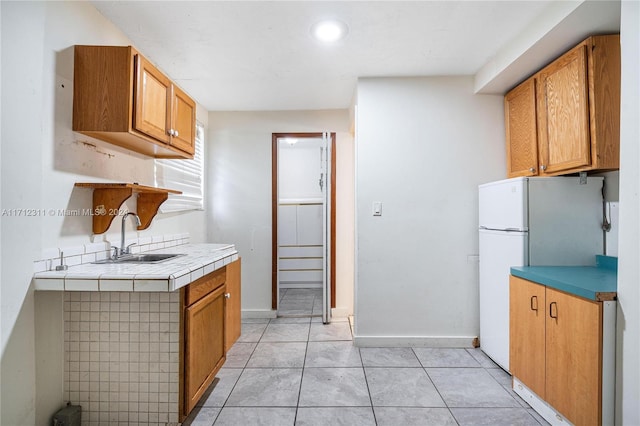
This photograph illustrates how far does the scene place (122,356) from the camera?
1.54 meters

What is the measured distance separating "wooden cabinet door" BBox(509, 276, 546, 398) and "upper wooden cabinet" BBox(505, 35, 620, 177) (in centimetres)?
82

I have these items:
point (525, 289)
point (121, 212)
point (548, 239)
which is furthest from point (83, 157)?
point (548, 239)

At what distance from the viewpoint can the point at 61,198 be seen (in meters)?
1.55

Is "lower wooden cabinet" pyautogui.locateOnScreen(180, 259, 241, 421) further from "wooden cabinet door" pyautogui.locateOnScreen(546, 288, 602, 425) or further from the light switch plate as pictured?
"wooden cabinet door" pyautogui.locateOnScreen(546, 288, 602, 425)

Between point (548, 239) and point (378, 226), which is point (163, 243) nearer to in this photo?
point (378, 226)

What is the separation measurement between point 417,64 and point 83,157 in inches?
94.1

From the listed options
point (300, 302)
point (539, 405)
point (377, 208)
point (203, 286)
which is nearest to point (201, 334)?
point (203, 286)

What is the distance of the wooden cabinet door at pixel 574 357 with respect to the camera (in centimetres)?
138

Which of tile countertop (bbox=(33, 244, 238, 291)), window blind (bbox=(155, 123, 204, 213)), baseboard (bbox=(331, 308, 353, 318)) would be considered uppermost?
window blind (bbox=(155, 123, 204, 213))

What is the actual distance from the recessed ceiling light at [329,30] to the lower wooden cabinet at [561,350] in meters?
1.94

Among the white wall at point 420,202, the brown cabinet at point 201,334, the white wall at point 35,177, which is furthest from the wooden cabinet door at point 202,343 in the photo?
the white wall at point 420,202

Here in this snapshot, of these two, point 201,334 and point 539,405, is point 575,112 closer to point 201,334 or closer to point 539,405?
point 539,405

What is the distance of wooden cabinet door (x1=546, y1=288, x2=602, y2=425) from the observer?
1375 mm

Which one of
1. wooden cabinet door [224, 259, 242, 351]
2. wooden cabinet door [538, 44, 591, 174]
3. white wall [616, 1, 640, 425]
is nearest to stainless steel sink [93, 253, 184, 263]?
wooden cabinet door [224, 259, 242, 351]
